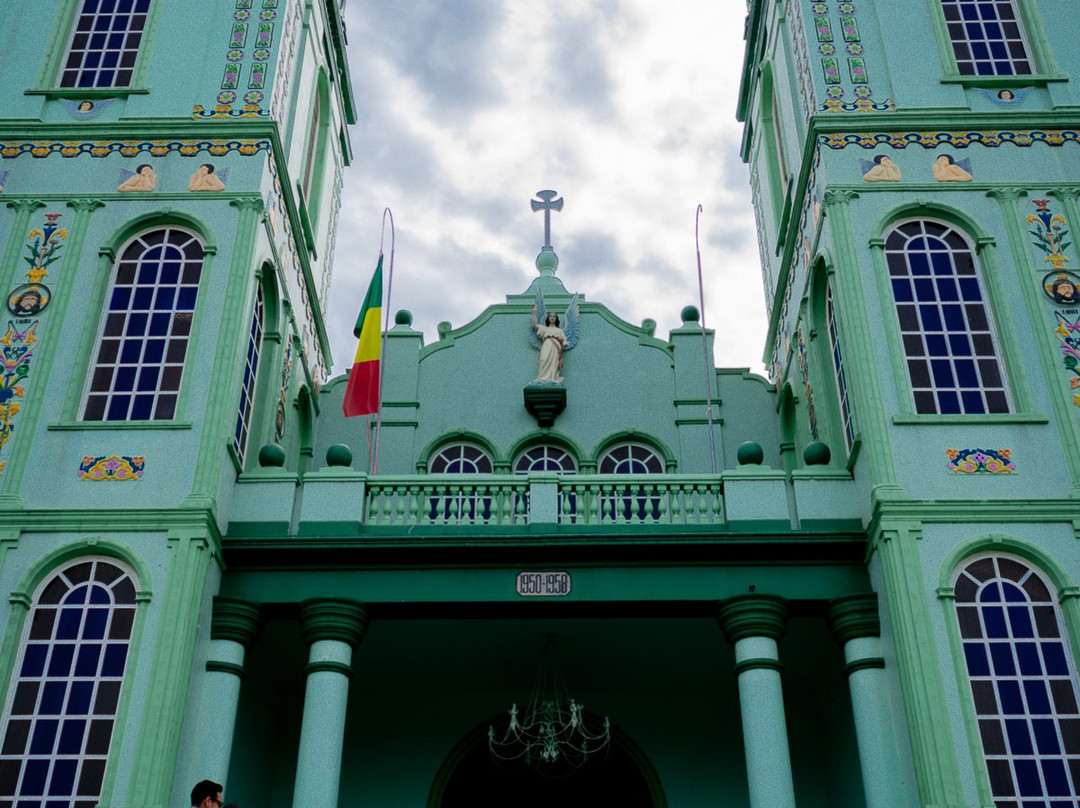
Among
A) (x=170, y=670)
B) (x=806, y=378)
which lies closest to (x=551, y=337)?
(x=806, y=378)

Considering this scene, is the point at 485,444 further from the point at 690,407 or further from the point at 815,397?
the point at 815,397

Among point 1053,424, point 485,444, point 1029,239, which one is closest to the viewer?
point 1053,424

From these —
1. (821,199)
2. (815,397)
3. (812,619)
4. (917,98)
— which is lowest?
(812,619)

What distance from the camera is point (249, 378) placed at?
668 inches

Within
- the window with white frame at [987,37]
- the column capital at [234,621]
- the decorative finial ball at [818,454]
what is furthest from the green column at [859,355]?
the column capital at [234,621]

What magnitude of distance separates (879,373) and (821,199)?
2927mm

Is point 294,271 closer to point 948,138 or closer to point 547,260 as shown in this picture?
point 547,260

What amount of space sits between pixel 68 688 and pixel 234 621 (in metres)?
1.84

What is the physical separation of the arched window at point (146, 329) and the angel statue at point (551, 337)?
18.2 ft

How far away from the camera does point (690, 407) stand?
19953 millimetres

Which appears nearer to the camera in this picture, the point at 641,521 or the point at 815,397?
the point at 641,521

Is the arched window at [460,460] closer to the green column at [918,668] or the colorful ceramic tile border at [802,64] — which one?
the colorful ceramic tile border at [802,64]

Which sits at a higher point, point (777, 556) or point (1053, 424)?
point (1053, 424)


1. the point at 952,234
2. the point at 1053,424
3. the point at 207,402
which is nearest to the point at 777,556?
the point at 1053,424
